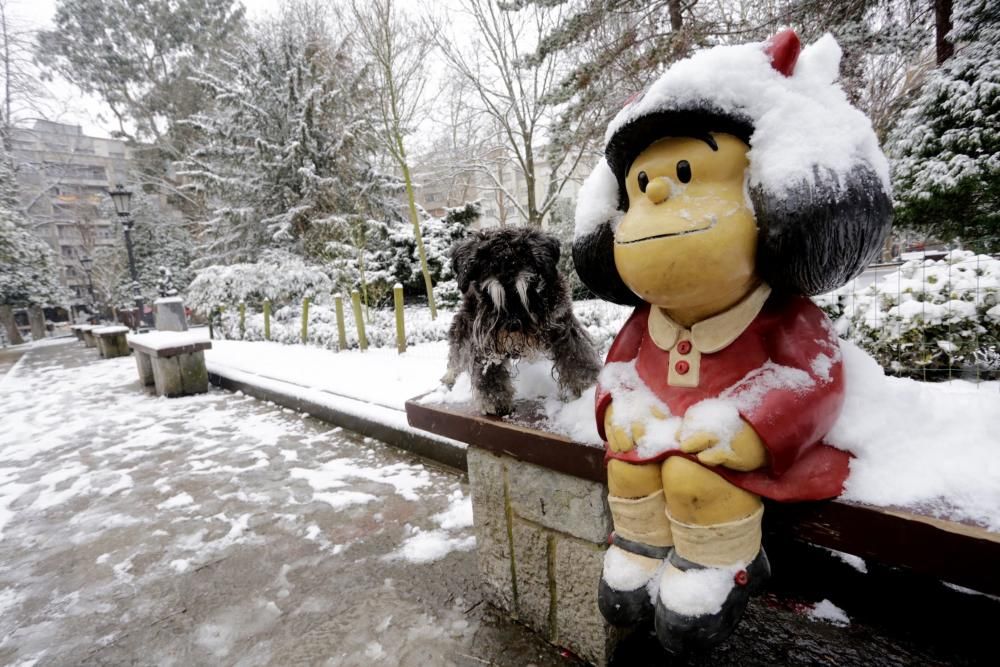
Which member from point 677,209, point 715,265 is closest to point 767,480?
point 715,265

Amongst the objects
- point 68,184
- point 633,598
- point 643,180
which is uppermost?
point 68,184

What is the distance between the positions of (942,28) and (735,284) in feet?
28.0

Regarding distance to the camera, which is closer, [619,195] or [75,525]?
[619,195]

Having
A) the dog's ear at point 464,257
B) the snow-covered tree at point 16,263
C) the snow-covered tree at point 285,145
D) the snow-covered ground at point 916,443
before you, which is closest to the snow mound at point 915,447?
the snow-covered ground at point 916,443

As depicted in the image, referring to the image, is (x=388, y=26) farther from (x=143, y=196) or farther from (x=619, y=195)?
(x=143, y=196)

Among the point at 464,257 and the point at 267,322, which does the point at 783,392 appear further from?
the point at 267,322

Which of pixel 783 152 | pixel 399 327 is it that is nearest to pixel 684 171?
pixel 783 152

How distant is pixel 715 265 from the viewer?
92 centimetres

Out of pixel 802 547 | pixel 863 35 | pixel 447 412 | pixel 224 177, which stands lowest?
pixel 802 547

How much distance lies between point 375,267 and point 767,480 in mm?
14076

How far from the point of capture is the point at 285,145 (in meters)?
14.9

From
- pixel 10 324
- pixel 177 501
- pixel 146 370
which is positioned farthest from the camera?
pixel 10 324

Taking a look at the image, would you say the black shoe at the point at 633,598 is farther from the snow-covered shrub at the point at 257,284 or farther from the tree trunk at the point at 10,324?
the tree trunk at the point at 10,324

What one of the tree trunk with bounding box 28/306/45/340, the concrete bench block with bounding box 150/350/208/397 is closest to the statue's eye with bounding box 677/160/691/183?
the concrete bench block with bounding box 150/350/208/397
